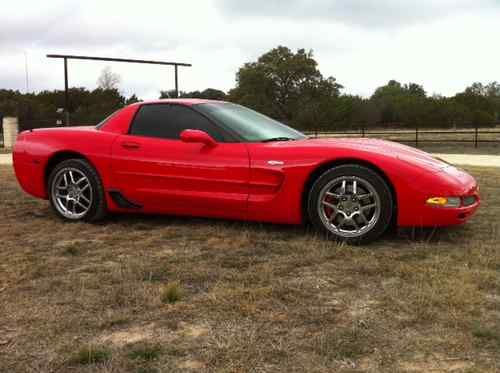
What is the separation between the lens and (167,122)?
5.25 meters

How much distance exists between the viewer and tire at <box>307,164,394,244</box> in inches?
169

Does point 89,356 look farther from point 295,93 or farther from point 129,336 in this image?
point 295,93

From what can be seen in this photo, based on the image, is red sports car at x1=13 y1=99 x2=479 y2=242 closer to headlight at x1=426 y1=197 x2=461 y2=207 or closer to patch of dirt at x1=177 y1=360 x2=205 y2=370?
headlight at x1=426 y1=197 x2=461 y2=207

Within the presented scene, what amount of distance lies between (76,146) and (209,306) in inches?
121

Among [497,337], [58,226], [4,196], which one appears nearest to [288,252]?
[497,337]

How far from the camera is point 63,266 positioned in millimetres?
3852

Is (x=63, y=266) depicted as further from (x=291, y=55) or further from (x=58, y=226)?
(x=291, y=55)

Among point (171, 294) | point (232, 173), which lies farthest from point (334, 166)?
point (171, 294)

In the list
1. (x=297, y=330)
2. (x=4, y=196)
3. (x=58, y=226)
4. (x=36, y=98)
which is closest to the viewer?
(x=297, y=330)

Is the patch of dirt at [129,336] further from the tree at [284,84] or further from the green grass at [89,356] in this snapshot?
the tree at [284,84]

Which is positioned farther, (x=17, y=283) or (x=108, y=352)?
(x=17, y=283)

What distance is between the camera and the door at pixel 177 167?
15.6 feet

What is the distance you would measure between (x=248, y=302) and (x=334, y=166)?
184 centimetres

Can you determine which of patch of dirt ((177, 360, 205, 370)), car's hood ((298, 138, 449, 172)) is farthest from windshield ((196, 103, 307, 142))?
patch of dirt ((177, 360, 205, 370))
